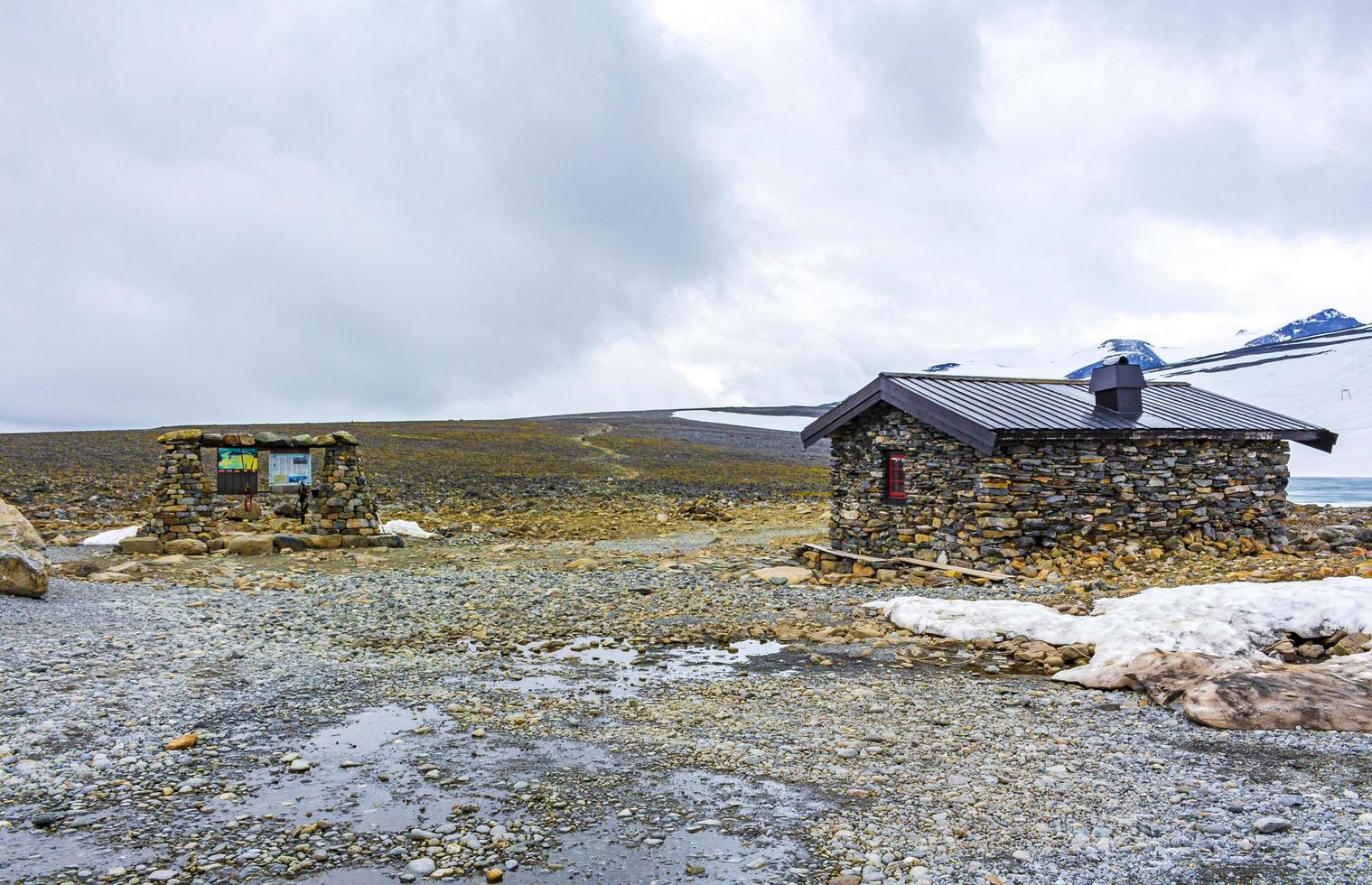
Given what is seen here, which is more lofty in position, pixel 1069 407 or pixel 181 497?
pixel 1069 407

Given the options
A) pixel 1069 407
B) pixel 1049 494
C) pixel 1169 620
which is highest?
pixel 1069 407

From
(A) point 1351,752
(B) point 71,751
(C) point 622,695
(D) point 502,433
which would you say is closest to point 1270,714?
(A) point 1351,752

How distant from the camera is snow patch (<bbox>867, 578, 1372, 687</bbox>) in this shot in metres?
10.2

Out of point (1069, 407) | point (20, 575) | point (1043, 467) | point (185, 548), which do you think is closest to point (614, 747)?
point (20, 575)

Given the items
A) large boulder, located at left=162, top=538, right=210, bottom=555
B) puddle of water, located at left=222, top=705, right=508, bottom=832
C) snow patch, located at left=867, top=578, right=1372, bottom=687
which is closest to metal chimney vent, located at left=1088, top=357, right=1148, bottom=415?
snow patch, located at left=867, top=578, right=1372, bottom=687

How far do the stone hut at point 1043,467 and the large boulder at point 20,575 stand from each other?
15.9 m

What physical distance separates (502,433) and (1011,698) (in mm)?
72794

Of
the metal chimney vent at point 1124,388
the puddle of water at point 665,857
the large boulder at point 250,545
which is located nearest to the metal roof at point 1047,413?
the metal chimney vent at point 1124,388

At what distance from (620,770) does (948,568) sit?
1169cm

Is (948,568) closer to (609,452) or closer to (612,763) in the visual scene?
(612,763)

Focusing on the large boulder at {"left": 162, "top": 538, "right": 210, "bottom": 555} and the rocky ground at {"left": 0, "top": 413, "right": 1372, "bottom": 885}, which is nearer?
the rocky ground at {"left": 0, "top": 413, "right": 1372, "bottom": 885}

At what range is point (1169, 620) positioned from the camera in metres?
10.9

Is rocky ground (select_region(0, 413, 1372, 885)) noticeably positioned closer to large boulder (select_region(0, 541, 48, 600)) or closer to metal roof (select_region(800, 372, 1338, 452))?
large boulder (select_region(0, 541, 48, 600))

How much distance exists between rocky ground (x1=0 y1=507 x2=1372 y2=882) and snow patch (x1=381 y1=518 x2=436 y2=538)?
40.2 feet
